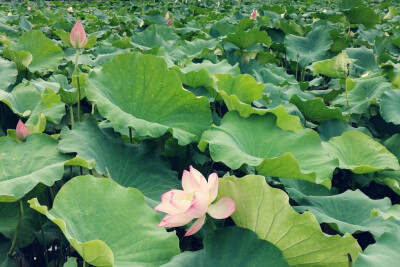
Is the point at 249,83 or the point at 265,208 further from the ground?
the point at 265,208

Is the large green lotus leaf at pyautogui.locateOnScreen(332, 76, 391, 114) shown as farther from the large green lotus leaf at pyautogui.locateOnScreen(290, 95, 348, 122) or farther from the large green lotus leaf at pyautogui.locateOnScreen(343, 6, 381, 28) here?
the large green lotus leaf at pyautogui.locateOnScreen(343, 6, 381, 28)

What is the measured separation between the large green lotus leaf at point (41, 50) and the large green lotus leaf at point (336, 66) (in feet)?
3.67

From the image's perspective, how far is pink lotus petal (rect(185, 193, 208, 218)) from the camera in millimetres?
707

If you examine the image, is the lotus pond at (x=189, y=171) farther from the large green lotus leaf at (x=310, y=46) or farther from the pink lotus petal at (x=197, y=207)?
the large green lotus leaf at (x=310, y=46)

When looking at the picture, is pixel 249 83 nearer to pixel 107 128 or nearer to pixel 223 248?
pixel 107 128

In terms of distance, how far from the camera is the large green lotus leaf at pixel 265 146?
3.17 ft

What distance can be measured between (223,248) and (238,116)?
46cm

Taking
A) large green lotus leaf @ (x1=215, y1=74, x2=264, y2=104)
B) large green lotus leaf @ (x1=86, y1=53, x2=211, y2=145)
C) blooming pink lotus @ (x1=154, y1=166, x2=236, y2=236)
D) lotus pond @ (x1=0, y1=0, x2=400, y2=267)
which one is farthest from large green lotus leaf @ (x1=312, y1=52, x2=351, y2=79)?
blooming pink lotus @ (x1=154, y1=166, x2=236, y2=236)

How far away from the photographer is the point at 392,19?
180 inches

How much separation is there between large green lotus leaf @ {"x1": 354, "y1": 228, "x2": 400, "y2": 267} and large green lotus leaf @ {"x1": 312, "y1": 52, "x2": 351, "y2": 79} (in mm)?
1072

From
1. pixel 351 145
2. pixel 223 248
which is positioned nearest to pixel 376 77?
pixel 351 145

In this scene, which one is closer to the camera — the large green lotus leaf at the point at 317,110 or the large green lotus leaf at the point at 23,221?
the large green lotus leaf at the point at 23,221

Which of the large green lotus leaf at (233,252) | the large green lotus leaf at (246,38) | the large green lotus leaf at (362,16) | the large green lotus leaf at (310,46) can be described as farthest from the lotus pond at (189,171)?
the large green lotus leaf at (362,16)

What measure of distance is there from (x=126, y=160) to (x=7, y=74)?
0.76m
